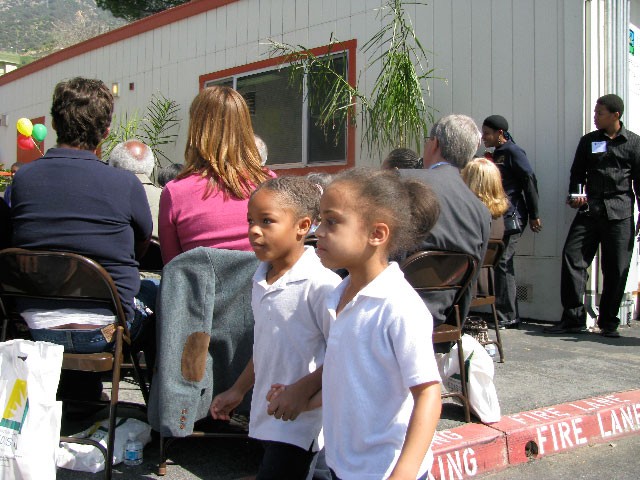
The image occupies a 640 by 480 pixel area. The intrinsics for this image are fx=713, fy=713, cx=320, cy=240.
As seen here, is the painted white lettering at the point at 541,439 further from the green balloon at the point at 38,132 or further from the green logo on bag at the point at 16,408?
the green balloon at the point at 38,132

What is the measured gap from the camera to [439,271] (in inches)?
137

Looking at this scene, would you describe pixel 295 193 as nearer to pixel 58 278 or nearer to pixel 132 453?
pixel 58 278

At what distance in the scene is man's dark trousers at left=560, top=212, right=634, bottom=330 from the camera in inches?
245

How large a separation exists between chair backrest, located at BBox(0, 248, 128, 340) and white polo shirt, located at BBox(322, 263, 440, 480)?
1.30 m

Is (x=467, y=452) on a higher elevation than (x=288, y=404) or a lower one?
lower

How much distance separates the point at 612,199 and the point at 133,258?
4.58 metres

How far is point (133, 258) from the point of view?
10.4 feet

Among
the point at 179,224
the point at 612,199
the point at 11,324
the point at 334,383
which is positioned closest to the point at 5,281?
the point at 11,324

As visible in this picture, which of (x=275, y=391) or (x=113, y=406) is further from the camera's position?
(x=113, y=406)

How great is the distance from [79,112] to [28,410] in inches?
53.1

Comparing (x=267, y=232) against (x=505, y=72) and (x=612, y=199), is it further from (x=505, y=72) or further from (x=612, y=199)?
(x=505, y=72)

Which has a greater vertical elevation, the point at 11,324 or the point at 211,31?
the point at 211,31

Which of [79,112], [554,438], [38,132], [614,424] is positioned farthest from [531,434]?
[38,132]

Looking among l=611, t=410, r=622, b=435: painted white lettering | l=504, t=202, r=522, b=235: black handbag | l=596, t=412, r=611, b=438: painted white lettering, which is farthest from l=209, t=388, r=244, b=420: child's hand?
l=504, t=202, r=522, b=235: black handbag
